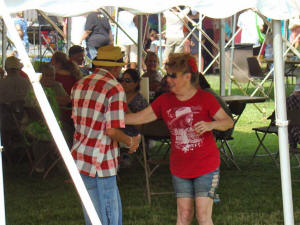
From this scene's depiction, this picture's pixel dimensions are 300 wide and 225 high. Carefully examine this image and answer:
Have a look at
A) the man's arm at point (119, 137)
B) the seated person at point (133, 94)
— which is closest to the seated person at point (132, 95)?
the seated person at point (133, 94)

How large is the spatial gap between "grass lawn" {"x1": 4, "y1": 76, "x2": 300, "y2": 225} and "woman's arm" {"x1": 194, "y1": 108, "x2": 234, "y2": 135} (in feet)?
5.26

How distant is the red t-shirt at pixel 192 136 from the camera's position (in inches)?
176

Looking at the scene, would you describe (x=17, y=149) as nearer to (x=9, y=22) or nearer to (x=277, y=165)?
(x=277, y=165)

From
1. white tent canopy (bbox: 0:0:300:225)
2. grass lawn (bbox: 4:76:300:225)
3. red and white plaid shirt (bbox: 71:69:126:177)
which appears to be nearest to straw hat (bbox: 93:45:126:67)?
red and white plaid shirt (bbox: 71:69:126:177)

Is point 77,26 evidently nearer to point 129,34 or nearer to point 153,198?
point 129,34

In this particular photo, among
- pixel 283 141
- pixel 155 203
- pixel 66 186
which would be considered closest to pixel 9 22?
pixel 283 141

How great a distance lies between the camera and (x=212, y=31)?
18.2 meters

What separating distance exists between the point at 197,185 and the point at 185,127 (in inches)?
15.1

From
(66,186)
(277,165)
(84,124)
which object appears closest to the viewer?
(84,124)

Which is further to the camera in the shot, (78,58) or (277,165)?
(78,58)

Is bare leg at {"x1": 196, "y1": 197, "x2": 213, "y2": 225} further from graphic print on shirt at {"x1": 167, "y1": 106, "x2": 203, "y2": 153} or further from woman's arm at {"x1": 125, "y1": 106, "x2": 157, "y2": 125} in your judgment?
woman's arm at {"x1": 125, "y1": 106, "x2": 157, "y2": 125}

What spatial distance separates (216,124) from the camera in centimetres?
444

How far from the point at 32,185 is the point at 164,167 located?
1.78 m

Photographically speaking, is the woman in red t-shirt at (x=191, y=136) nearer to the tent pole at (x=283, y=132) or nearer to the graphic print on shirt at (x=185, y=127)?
the graphic print on shirt at (x=185, y=127)
